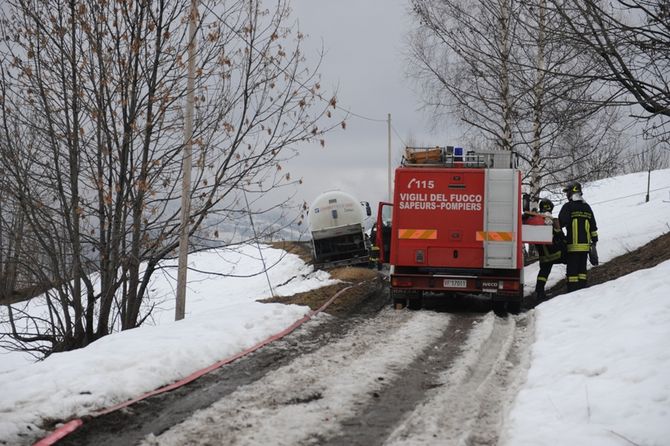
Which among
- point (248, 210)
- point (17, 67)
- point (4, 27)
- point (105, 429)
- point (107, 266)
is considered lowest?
point (105, 429)

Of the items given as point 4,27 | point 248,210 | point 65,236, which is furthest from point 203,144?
point 4,27

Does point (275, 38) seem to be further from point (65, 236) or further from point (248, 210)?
point (65, 236)

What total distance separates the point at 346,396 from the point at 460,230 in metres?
6.32

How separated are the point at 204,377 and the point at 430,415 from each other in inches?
102

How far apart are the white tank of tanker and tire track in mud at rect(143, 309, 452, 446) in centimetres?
1442

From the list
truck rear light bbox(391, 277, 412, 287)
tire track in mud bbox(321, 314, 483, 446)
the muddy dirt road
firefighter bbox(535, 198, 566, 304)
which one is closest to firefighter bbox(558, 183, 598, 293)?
firefighter bbox(535, 198, 566, 304)

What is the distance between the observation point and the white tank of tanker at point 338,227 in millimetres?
23141

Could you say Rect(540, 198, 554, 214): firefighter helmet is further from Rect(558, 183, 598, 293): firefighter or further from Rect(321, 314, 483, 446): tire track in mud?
Rect(321, 314, 483, 446): tire track in mud

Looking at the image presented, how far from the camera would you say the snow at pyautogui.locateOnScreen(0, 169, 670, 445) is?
467 centimetres

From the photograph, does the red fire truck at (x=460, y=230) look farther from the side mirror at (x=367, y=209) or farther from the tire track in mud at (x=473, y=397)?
the side mirror at (x=367, y=209)

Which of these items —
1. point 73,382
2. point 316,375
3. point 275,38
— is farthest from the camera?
point 275,38

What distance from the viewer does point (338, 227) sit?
23266 millimetres

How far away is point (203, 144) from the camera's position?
9.88 metres

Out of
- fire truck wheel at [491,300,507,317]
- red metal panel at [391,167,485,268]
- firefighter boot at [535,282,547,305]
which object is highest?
red metal panel at [391,167,485,268]
